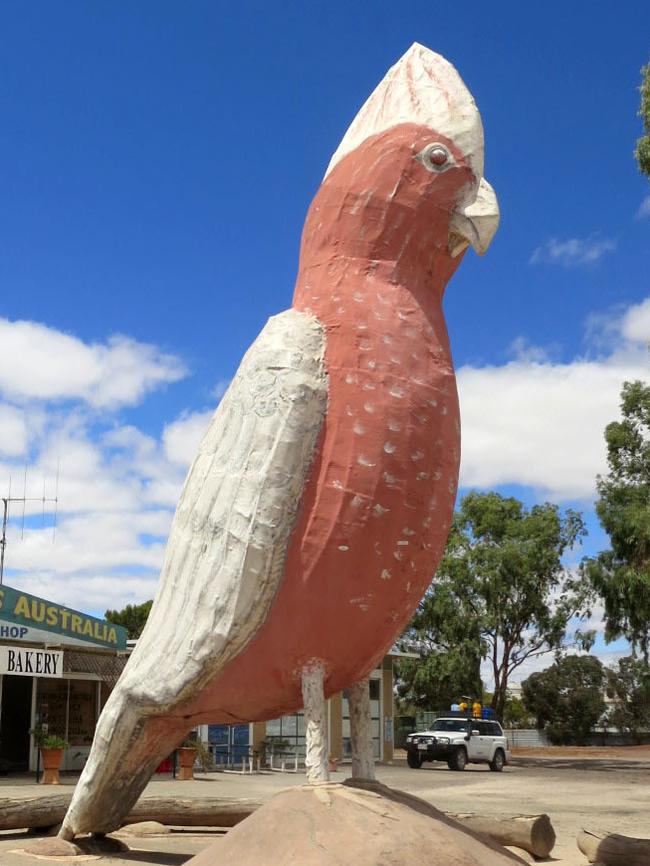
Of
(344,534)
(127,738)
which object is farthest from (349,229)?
(127,738)

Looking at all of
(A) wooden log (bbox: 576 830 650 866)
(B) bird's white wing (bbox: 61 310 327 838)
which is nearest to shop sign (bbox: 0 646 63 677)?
(B) bird's white wing (bbox: 61 310 327 838)

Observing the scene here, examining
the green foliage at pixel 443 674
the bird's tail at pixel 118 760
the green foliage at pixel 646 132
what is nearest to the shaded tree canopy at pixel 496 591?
the green foliage at pixel 443 674

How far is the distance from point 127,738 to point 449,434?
243cm

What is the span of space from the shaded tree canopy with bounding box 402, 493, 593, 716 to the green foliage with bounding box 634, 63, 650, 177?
1766 cm

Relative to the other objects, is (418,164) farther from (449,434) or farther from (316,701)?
(316,701)

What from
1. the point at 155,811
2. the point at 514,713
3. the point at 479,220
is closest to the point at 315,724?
the point at 479,220

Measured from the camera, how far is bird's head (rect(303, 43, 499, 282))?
498 centimetres

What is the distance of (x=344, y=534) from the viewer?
14.5 ft

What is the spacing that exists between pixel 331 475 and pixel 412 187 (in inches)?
66.0

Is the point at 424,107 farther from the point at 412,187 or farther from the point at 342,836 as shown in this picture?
the point at 342,836

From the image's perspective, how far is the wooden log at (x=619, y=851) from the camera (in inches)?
238

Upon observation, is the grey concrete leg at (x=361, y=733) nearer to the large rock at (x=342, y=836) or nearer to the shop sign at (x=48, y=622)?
the large rock at (x=342, y=836)

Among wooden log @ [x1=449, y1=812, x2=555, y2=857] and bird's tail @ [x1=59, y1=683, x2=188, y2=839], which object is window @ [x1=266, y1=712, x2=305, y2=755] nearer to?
wooden log @ [x1=449, y1=812, x2=555, y2=857]

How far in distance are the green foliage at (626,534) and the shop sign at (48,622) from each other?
12791mm
